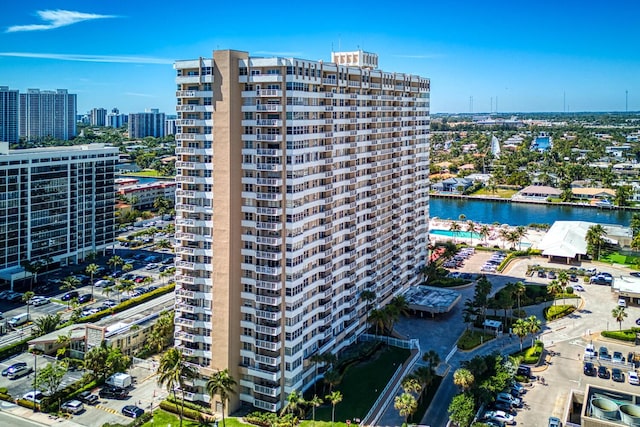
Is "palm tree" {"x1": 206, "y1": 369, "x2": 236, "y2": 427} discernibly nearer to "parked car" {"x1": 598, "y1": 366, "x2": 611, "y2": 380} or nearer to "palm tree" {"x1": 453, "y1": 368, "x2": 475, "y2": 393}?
"palm tree" {"x1": 453, "y1": 368, "x2": 475, "y2": 393}

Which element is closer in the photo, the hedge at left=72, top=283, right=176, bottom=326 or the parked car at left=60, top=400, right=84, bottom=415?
the parked car at left=60, top=400, right=84, bottom=415

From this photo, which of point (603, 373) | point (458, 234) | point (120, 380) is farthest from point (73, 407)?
point (458, 234)

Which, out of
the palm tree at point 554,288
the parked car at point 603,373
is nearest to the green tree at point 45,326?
the parked car at point 603,373

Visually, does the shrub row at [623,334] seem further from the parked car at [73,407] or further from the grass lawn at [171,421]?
the parked car at [73,407]

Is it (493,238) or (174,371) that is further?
(493,238)

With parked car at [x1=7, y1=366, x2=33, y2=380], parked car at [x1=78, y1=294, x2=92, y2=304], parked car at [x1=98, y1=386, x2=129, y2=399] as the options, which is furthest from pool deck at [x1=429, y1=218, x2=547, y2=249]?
parked car at [x1=7, y1=366, x2=33, y2=380]

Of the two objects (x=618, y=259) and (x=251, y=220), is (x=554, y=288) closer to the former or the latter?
(x=618, y=259)
